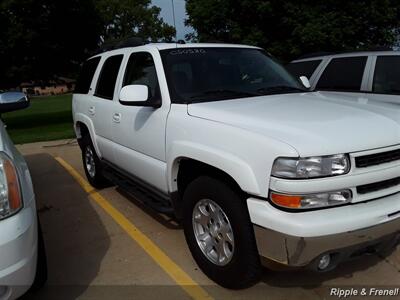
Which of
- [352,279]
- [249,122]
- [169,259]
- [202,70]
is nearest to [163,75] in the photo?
[202,70]

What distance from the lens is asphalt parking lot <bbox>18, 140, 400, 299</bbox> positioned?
11.7 feet

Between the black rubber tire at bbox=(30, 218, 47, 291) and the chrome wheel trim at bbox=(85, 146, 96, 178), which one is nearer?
the black rubber tire at bbox=(30, 218, 47, 291)

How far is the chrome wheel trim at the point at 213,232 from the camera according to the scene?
3.39 meters

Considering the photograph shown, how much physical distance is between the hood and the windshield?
264 millimetres

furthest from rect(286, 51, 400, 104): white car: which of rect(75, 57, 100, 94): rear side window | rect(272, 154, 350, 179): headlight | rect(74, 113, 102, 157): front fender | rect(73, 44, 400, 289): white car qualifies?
rect(272, 154, 350, 179): headlight

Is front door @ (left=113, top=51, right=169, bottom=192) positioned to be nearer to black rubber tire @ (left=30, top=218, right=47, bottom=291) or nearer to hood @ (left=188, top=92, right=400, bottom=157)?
hood @ (left=188, top=92, right=400, bottom=157)

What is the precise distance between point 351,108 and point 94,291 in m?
2.46

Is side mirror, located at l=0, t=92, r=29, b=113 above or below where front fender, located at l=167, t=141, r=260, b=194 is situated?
above

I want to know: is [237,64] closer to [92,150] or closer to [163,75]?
[163,75]

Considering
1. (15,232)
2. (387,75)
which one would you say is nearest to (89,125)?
(15,232)

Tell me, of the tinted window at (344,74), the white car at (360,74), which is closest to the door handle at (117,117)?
the white car at (360,74)

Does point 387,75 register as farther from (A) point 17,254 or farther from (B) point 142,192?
(A) point 17,254

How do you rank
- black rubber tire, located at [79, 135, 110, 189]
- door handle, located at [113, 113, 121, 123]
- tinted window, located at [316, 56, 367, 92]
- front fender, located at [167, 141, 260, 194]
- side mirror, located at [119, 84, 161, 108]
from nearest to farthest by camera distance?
front fender, located at [167, 141, 260, 194] → side mirror, located at [119, 84, 161, 108] → door handle, located at [113, 113, 121, 123] → black rubber tire, located at [79, 135, 110, 189] → tinted window, located at [316, 56, 367, 92]

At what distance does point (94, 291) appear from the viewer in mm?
3662
